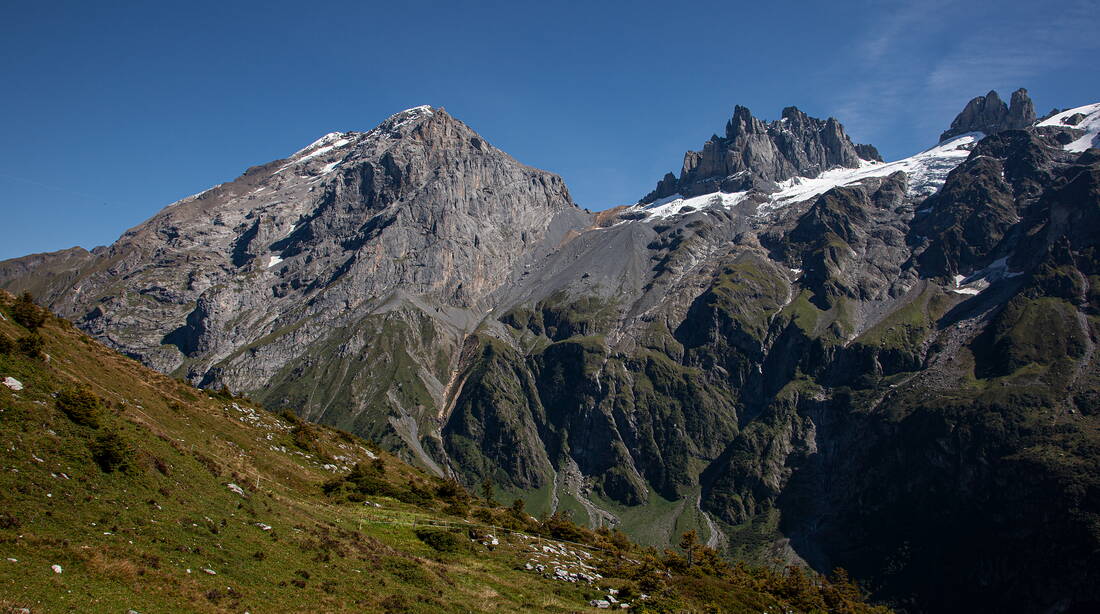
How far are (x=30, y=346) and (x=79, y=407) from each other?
6.83 m

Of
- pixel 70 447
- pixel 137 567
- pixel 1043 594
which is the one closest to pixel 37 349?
pixel 70 447

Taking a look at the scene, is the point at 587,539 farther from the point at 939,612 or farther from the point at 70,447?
the point at 939,612

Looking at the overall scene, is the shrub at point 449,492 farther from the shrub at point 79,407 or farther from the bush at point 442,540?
the shrub at point 79,407

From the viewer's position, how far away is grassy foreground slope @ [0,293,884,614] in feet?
70.4

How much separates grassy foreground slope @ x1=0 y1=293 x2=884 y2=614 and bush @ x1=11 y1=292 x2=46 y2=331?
0.09 m

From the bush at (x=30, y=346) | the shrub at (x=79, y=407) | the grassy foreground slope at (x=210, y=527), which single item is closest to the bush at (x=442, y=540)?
the grassy foreground slope at (x=210, y=527)

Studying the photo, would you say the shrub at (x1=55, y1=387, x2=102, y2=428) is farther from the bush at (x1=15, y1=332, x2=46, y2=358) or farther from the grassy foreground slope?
the bush at (x1=15, y1=332, x2=46, y2=358)

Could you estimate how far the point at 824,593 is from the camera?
72.2 metres

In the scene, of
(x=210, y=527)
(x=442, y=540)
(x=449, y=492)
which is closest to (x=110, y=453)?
(x=210, y=527)

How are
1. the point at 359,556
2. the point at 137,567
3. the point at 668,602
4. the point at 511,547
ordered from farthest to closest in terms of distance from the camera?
the point at 511,547 < the point at 668,602 < the point at 359,556 < the point at 137,567

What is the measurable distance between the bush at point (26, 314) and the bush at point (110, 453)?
14853 millimetres

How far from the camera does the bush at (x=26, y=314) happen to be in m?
37.6

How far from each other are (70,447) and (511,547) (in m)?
26.6

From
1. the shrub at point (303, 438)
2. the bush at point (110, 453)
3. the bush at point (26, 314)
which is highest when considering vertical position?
the bush at point (26, 314)
